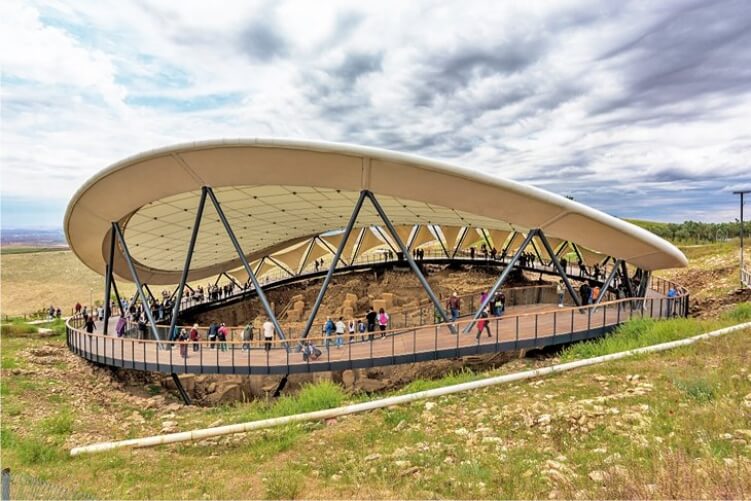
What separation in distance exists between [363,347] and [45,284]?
74.3m

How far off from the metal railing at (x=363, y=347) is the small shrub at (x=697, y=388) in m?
5.06

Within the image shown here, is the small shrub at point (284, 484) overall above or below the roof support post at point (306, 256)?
below

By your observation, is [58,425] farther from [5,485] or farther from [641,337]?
[641,337]

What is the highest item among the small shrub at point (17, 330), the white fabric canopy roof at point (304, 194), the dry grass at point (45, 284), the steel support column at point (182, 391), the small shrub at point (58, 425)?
the white fabric canopy roof at point (304, 194)

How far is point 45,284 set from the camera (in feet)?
215

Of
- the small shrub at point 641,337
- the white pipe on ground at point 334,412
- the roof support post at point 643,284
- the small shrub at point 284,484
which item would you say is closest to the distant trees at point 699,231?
the roof support post at point 643,284

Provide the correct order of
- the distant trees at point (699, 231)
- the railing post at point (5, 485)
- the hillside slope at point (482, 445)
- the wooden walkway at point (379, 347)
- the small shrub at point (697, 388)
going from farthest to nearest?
1. the distant trees at point (699, 231)
2. the wooden walkway at point (379, 347)
3. the small shrub at point (697, 388)
4. the hillside slope at point (482, 445)
5. the railing post at point (5, 485)

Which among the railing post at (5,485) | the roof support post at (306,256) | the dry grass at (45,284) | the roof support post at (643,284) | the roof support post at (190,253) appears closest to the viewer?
the railing post at (5,485)

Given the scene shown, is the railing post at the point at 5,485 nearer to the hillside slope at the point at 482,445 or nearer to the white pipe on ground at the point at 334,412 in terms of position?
the hillside slope at the point at 482,445

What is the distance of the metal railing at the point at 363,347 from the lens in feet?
39.6

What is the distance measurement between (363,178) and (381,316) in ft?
15.8

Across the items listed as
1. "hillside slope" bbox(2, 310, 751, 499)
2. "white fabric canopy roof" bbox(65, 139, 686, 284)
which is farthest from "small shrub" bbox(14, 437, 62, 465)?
"white fabric canopy roof" bbox(65, 139, 686, 284)

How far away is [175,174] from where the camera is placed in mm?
14469

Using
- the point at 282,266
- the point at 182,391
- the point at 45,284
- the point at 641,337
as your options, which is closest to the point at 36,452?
the point at 182,391
